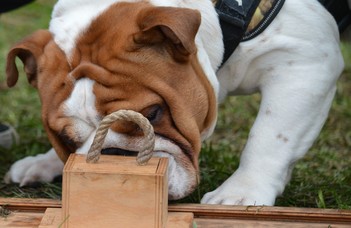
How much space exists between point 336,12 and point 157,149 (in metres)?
0.97

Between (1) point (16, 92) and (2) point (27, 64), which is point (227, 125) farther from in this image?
(2) point (27, 64)

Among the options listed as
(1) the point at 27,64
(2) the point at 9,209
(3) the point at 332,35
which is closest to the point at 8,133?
(1) the point at 27,64

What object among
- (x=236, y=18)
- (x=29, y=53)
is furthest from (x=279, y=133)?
(x=29, y=53)

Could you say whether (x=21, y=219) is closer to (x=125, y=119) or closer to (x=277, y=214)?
(x=125, y=119)

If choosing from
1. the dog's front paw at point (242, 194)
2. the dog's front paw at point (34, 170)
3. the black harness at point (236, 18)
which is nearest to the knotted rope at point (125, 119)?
the dog's front paw at point (242, 194)

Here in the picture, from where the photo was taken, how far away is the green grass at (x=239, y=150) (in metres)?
3.13

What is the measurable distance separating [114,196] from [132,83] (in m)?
0.44

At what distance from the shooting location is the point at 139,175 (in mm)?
2205

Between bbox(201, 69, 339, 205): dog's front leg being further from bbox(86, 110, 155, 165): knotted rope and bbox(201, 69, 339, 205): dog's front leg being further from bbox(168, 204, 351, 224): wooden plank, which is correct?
bbox(86, 110, 155, 165): knotted rope

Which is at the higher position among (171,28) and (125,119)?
(171,28)

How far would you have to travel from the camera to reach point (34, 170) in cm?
329

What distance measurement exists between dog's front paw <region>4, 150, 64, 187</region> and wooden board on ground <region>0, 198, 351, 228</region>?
0.81 metres

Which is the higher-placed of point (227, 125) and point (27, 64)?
point (27, 64)

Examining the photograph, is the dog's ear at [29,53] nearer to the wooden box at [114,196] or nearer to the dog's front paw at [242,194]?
the wooden box at [114,196]
